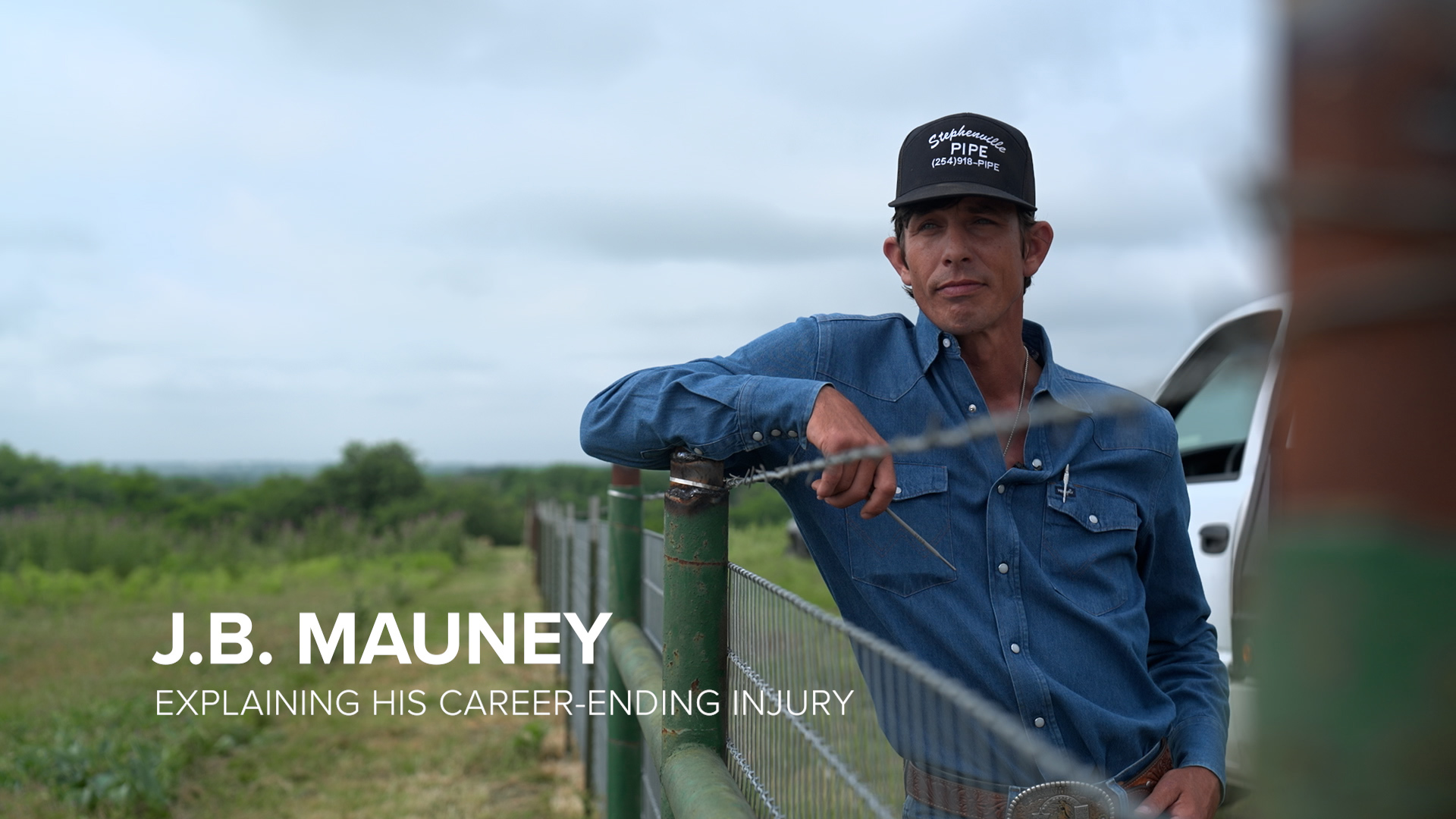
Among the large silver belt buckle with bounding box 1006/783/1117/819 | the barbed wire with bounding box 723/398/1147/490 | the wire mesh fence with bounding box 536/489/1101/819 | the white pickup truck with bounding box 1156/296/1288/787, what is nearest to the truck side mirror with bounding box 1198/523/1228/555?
the white pickup truck with bounding box 1156/296/1288/787

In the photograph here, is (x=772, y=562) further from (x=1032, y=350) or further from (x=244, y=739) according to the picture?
(x=244, y=739)

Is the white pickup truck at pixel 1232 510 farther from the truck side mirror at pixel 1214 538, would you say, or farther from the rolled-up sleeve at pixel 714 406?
the rolled-up sleeve at pixel 714 406

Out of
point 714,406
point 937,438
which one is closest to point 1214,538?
point 714,406

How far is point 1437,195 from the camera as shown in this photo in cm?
35

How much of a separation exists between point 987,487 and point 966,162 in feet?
2.06

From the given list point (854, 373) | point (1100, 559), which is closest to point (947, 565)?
point (1100, 559)

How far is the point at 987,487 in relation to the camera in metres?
2.00

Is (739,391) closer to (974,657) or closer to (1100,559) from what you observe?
(974,657)

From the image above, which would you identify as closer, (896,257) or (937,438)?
(937,438)

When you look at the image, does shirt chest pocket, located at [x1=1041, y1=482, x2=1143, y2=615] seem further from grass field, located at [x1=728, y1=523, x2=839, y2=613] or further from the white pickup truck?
the white pickup truck

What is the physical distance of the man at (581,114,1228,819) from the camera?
190 centimetres

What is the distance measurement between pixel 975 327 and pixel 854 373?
0.25 metres

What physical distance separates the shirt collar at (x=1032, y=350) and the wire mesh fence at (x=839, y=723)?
0.63 m

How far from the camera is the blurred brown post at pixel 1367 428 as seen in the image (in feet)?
1.15
